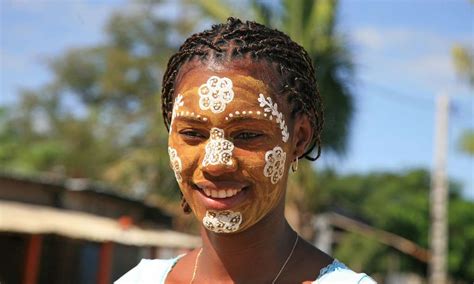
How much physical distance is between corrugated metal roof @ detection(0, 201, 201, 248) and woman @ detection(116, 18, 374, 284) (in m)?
11.7

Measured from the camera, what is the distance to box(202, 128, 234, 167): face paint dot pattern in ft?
7.77

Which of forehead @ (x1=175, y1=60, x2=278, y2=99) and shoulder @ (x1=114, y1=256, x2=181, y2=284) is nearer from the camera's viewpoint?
forehead @ (x1=175, y1=60, x2=278, y2=99)

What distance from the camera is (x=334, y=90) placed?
16.1 m

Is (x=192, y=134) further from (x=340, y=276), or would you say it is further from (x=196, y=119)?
(x=340, y=276)

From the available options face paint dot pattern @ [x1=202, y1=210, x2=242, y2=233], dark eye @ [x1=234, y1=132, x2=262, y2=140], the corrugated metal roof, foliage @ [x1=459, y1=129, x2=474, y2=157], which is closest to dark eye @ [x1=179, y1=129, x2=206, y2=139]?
dark eye @ [x1=234, y1=132, x2=262, y2=140]

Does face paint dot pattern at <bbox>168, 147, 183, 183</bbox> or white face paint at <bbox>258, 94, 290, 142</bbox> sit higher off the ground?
white face paint at <bbox>258, 94, 290, 142</bbox>

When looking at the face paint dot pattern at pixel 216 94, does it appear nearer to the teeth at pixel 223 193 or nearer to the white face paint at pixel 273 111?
the white face paint at pixel 273 111

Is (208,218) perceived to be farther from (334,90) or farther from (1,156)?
(1,156)

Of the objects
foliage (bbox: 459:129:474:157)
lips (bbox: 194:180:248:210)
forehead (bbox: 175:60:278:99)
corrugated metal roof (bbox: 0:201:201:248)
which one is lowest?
corrugated metal roof (bbox: 0:201:201:248)

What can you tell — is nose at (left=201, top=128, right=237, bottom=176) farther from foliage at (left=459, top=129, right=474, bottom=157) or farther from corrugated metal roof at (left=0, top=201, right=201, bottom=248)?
foliage at (left=459, top=129, right=474, bottom=157)

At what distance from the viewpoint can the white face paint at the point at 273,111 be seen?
244 cm

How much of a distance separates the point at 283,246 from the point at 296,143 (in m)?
0.31

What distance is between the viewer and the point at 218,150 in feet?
7.79

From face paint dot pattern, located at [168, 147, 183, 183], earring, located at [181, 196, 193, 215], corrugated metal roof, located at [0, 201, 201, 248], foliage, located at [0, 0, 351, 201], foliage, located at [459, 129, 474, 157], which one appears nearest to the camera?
face paint dot pattern, located at [168, 147, 183, 183]
